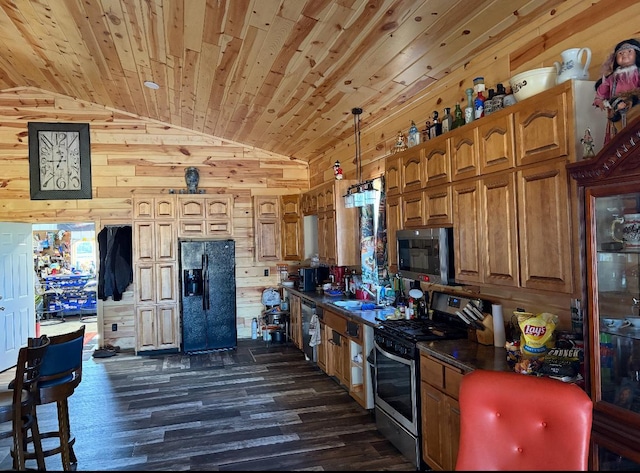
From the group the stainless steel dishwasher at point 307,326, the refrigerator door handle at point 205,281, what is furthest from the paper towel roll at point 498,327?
the refrigerator door handle at point 205,281

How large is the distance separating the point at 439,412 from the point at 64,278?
33.0ft

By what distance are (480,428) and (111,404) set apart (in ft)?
13.3

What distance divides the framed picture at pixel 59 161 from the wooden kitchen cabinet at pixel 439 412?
5.76 m

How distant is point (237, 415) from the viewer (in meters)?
4.13

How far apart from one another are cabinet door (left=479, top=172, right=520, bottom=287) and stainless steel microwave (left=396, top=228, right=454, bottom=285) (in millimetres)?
413

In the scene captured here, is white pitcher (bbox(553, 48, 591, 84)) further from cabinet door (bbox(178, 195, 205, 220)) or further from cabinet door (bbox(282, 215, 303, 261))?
cabinet door (bbox(178, 195, 205, 220))

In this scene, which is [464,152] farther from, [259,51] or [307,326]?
[307,326]

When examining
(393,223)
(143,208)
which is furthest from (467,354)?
(143,208)

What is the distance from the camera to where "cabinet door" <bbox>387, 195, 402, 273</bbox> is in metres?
3.75

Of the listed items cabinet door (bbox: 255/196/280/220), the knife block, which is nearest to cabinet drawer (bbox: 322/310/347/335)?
the knife block

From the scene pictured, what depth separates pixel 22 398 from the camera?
107 inches

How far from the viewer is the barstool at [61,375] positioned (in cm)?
288

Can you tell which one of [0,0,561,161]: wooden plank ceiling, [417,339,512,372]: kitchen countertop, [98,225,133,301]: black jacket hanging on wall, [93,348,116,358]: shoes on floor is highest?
[0,0,561,161]: wooden plank ceiling

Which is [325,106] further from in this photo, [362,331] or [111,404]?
[111,404]
